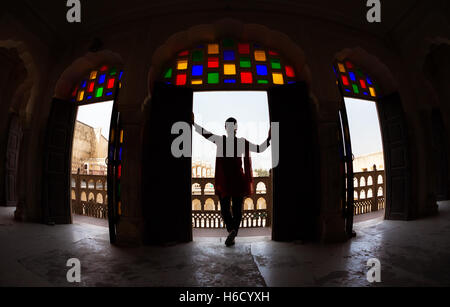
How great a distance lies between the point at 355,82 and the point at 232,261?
4.37 m

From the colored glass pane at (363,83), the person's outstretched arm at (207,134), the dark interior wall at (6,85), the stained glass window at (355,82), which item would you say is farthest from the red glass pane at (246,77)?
the dark interior wall at (6,85)

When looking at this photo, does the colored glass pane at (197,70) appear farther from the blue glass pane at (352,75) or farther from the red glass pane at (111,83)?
the blue glass pane at (352,75)

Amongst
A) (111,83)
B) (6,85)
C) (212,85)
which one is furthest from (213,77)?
(6,85)

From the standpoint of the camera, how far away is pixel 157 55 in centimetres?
357

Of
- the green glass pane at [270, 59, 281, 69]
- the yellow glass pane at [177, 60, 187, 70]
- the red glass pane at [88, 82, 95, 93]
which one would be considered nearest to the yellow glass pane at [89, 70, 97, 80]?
the red glass pane at [88, 82, 95, 93]

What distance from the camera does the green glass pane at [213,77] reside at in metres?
3.65

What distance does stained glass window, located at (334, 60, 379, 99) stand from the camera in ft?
13.7

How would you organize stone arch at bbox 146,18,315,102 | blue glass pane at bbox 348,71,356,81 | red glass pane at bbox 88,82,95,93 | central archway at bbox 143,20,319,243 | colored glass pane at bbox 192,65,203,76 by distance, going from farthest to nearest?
red glass pane at bbox 88,82,95,93, blue glass pane at bbox 348,71,356,81, colored glass pane at bbox 192,65,203,76, stone arch at bbox 146,18,315,102, central archway at bbox 143,20,319,243

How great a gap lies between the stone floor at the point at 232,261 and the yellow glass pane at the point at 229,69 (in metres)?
2.99

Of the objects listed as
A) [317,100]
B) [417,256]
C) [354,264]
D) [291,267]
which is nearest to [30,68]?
[317,100]

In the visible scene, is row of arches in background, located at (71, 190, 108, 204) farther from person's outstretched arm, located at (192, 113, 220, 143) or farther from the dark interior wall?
person's outstretched arm, located at (192, 113, 220, 143)

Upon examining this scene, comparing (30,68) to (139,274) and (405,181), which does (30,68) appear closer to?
(139,274)

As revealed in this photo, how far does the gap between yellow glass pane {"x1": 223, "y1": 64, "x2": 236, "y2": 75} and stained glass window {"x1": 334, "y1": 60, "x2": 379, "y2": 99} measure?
2108mm

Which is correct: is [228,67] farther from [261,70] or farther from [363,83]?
[363,83]
